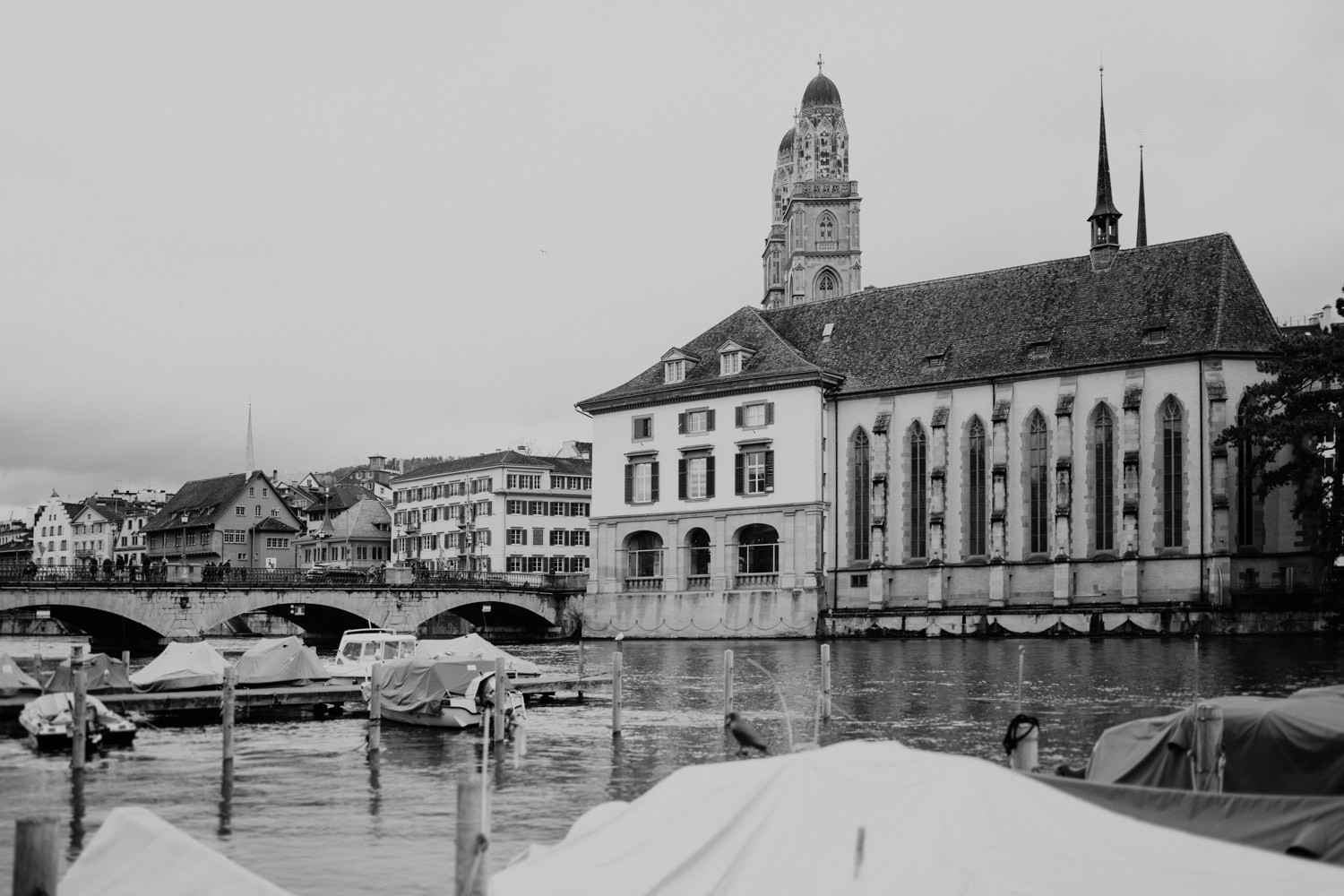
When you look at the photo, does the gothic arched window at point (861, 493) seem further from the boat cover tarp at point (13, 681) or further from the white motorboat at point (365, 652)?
the boat cover tarp at point (13, 681)

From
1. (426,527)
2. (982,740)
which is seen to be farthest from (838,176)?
(982,740)

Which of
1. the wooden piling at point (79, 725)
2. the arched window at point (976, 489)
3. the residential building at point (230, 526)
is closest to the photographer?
the wooden piling at point (79, 725)

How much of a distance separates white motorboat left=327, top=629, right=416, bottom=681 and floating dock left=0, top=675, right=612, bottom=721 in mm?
4853

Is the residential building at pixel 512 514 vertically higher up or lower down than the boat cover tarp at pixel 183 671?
higher up

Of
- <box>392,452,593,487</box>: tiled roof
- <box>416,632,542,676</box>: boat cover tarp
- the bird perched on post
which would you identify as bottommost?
<box>416,632,542,676</box>: boat cover tarp

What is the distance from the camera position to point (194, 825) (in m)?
20.3

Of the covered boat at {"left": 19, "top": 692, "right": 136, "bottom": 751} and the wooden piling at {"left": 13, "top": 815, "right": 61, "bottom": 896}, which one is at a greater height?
the wooden piling at {"left": 13, "top": 815, "right": 61, "bottom": 896}

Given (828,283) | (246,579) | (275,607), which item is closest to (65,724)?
(275,607)

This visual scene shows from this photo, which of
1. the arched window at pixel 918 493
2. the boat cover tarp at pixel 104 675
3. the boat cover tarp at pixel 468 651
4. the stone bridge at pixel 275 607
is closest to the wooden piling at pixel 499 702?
the boat cover tarp at pixel 468 651

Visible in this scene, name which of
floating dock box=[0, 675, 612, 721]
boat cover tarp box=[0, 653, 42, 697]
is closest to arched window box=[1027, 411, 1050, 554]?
floating dock box=[0, 675, 612, 721]

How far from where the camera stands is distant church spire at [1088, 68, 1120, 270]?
83.4m

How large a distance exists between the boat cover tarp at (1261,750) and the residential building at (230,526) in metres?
125

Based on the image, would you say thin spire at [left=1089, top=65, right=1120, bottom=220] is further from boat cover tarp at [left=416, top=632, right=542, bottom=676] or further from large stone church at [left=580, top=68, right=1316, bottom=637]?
boat cover tarp at [left=416, top=632, right=542, bottom=676]

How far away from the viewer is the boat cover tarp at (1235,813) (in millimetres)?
12773
